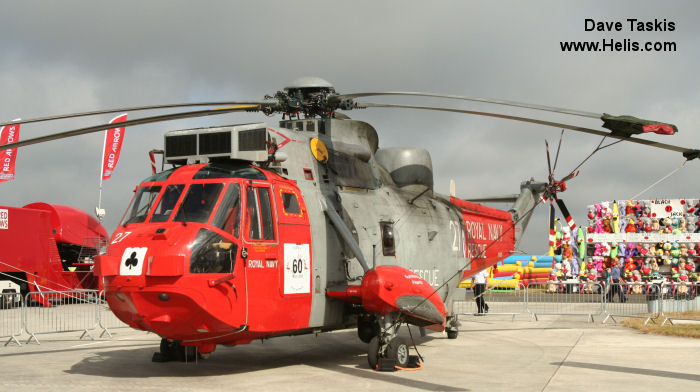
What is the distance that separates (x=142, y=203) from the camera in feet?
32.8

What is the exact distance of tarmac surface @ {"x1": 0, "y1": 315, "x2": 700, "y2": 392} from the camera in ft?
31.3

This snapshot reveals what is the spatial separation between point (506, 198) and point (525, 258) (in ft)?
82.7

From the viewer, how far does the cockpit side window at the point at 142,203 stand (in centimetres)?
977

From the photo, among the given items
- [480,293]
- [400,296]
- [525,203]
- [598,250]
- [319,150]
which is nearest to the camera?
[400,296]

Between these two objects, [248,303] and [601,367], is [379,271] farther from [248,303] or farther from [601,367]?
[601,367]

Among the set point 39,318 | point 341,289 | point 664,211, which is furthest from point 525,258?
point 341,289

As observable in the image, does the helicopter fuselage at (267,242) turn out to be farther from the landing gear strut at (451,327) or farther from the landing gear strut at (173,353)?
the landing gear strut at (451,327)

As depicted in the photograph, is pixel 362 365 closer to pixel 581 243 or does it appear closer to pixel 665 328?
pixel 665 328

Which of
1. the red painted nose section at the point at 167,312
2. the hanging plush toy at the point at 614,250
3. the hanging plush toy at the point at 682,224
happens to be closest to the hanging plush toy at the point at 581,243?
the hanging plush toy at the point at 614,250

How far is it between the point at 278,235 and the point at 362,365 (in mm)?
2974

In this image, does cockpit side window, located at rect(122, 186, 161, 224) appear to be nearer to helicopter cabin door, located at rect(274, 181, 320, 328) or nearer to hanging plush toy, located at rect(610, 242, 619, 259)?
helicopter cabin door, located at rect(274, 181, 320, 328)

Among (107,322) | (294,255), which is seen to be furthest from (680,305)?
(107,322)

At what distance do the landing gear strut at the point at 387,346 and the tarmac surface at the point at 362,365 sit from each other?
0.90ft

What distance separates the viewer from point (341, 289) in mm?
11133
